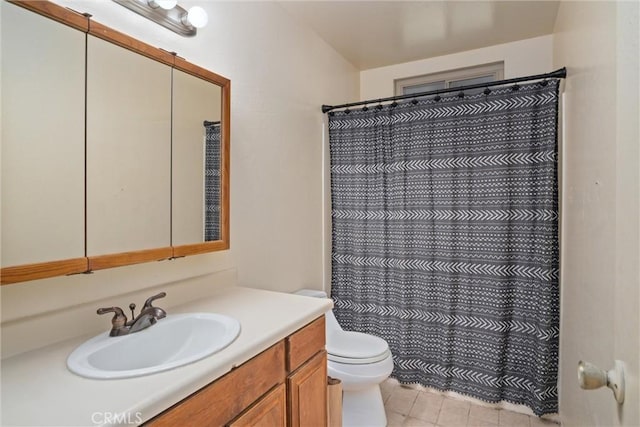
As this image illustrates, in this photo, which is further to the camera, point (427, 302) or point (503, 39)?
point (503, 39)

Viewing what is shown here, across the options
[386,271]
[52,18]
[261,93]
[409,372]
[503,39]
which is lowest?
[409,372]

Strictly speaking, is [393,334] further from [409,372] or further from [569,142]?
[569,142]

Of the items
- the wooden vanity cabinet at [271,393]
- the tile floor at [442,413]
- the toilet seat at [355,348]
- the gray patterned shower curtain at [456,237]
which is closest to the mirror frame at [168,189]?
the wooden vanity cabinet at [271,393]

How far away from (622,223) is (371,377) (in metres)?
1.50

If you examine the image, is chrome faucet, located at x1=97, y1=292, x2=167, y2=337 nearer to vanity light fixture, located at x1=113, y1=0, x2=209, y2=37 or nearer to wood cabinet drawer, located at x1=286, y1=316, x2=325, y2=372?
wood cabinet drawer, located at x1=286, y1=316, x2=325, y2=372

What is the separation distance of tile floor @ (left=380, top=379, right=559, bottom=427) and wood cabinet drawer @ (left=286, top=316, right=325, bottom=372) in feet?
3.45

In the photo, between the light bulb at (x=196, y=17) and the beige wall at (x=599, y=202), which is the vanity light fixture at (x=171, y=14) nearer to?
the light bulb at (x=196, y=17)

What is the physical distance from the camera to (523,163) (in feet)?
6.61

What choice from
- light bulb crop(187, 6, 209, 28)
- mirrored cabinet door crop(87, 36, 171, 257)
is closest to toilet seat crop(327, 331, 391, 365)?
mirrored cabinet door crop(87, 36, 171, 257)

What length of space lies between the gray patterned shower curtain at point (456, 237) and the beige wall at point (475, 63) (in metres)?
0.68

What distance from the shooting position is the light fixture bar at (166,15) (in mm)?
1230

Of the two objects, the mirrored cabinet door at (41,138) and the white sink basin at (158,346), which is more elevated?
the mirrored cabinet door at (41,138)

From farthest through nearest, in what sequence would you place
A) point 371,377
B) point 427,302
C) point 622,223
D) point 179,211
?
point 427,302 < point 371,377 < point 179,211 < point 622,223

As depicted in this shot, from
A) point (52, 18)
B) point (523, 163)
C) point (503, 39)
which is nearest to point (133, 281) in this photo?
point (52, 18)
